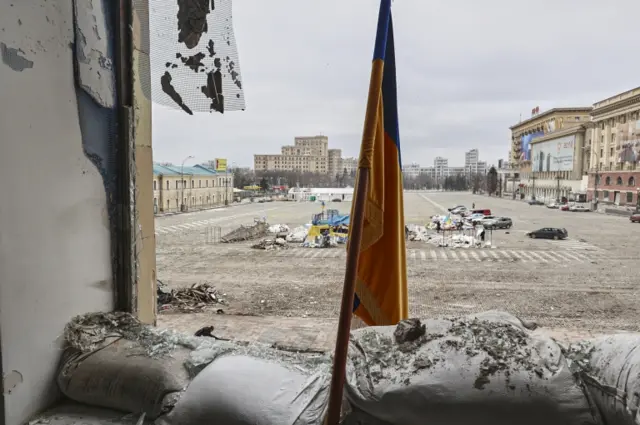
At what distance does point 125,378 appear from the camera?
192 cm

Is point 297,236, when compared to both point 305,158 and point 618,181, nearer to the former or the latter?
point 618,181

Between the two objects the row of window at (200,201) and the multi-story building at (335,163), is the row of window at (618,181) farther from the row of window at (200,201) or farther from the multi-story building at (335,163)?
the multi-story building at (335,163)

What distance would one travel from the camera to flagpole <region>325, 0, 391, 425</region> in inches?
49.6

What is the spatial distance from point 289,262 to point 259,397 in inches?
465

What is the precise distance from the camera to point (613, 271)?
11.4 meters

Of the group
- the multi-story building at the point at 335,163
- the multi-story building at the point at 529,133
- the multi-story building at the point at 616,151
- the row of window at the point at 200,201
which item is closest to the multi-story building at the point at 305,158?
the multi-story building at the point at 335,163

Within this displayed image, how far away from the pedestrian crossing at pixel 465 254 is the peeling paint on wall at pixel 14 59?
40.4 feet

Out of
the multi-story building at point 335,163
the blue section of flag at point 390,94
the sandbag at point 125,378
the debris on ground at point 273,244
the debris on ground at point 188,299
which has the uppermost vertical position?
the multi-story building at point 335,163

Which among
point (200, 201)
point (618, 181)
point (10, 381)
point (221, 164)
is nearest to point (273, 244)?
point (10, 381)

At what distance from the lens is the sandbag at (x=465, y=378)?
1476 millimetres

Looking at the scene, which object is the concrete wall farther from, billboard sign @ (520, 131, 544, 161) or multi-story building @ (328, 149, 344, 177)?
multi-story building @ (328, 149, 344, 177)

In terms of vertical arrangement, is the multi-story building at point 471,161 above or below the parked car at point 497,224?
above

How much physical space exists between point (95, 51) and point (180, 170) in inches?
1468

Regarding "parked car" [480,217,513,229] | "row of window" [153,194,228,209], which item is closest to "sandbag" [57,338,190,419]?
"parked car" [480,217,513,229]
